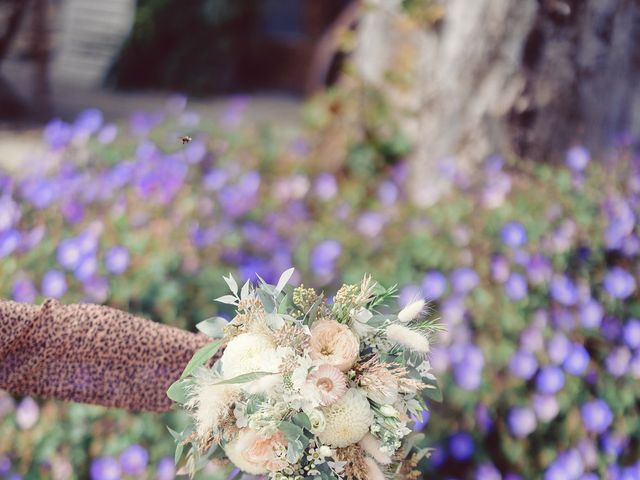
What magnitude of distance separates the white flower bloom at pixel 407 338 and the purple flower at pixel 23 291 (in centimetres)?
154

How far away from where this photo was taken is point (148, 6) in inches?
364

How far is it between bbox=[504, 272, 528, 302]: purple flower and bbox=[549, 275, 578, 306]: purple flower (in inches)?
3.4

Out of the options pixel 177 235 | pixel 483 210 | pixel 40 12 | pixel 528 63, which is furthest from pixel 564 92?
pixel 40 12

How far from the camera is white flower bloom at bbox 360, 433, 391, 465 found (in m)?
1.38

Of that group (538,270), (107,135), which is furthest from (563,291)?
(107,135)

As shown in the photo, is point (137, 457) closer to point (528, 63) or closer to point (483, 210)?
point (483, 210)

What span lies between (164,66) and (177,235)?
6.94 m

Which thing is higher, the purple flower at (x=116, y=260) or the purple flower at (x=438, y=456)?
the purple flower at (x=116, y=260)

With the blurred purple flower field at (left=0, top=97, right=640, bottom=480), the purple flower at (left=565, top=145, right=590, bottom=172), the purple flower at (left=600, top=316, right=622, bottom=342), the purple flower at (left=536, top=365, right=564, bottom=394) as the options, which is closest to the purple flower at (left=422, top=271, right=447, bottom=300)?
the blurred purple flower field at (left=0, top=97, right=640, bottom=480)

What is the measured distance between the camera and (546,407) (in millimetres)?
2570

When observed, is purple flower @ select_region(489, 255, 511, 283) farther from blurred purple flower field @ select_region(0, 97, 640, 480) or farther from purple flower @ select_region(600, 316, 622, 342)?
purple flower @ select_region(600, 316, 622, 342)

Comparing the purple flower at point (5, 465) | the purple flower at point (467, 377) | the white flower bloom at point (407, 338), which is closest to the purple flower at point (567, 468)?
the purple flower at point (467, 377)

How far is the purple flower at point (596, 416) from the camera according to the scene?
2578mm

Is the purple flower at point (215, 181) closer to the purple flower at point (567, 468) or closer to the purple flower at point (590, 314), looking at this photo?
the purple flower at point (590, 314)
